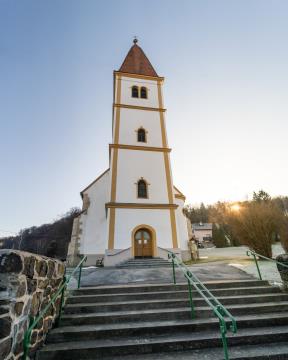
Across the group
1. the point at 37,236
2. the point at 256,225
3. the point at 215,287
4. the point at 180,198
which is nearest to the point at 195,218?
the point at 37,236

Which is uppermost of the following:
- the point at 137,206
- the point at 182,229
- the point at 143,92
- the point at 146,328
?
the point at 143,92

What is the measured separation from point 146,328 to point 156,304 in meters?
0.98

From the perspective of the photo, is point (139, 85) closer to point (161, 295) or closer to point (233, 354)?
point (161, 295)

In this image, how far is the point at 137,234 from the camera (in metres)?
14.4

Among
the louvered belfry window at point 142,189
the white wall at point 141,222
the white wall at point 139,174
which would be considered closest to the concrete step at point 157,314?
the white wall at point 141,222

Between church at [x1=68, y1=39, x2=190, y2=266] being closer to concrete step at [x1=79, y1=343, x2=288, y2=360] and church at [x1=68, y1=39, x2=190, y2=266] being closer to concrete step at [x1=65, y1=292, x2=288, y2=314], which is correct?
concrete step at [x1=65, y1=292, x2=288, y2=314]

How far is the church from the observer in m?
14.1

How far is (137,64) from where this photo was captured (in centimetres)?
2239

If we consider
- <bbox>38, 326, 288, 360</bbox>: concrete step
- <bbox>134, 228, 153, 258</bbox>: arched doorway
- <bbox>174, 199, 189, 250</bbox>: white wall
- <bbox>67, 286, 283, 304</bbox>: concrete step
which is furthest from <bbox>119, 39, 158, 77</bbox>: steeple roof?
<bbox>38, 326, 288, 360</bbox>: concrete step

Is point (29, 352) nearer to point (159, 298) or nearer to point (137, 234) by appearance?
point (159, 298)

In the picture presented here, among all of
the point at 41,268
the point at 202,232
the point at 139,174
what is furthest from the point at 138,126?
the point at 202,232

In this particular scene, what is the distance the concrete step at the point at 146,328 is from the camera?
388 cm

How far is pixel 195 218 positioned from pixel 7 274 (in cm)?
7954

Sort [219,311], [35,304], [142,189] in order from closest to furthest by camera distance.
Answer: [35,304], [219,311], [142,189]
